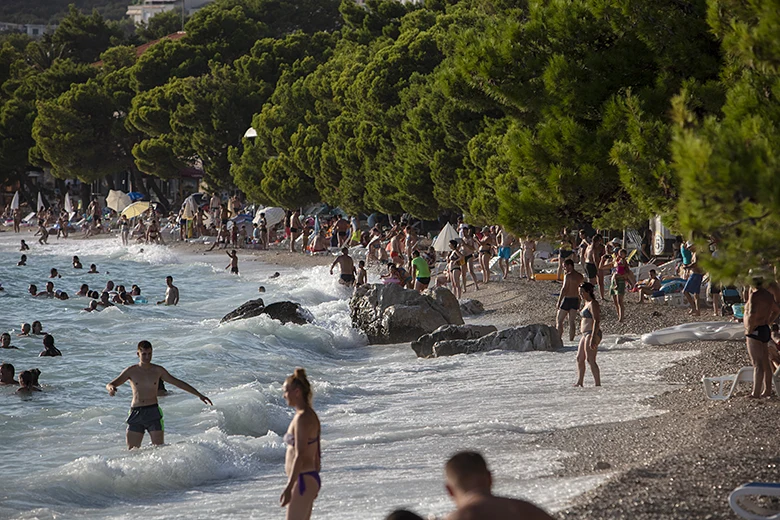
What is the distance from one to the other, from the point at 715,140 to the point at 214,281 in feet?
95.0

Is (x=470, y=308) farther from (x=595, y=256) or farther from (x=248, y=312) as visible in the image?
(x=248, y=312)

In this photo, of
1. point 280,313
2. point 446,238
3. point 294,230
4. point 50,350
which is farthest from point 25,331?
point 294,230

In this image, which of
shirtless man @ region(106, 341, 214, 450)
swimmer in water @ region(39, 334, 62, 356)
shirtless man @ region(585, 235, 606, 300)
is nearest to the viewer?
shirtless man @ region(106, 341, 214, 450)

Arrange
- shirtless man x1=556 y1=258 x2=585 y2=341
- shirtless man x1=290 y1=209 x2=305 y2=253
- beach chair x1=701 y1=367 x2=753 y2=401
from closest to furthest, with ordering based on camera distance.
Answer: beach chair x1=701 y1=367 x2=753 y2=401
shirtless man x1=556 y1=258 x2=585 y2=341
shirtless man x1=290 y1=209 x2=305 y2=253

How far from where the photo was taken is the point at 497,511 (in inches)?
166

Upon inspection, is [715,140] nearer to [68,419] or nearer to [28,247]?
[68,419]

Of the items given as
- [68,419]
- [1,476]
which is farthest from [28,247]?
[1,476]

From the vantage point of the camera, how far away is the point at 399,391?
47.5ft

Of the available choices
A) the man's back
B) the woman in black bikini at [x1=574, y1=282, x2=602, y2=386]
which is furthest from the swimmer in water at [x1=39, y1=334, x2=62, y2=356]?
the man's back

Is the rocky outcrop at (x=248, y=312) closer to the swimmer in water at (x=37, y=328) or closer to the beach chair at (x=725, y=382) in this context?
the swimmer in water at (x=37, y=328)

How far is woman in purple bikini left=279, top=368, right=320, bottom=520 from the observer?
22.1 feet

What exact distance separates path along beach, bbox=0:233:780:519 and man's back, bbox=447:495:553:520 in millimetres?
2914

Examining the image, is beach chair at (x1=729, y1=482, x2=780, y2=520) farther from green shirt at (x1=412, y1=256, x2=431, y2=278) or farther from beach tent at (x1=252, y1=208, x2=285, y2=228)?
beach tent at (x1=252, y1=208, x2=285, y2=228)

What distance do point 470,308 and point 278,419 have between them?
10.0 m
